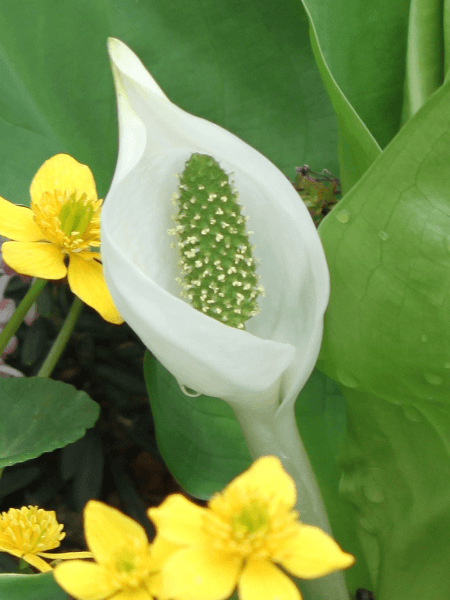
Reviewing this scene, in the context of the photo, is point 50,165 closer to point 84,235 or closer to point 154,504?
point 84,235

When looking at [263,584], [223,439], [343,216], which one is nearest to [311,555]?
[263,584]

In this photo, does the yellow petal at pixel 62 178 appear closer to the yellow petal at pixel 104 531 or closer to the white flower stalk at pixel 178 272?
the white flower stalk at pixel 178 272

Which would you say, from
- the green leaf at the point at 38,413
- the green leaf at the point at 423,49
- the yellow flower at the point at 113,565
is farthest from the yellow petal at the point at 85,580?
the green leaf at the point at 423,49

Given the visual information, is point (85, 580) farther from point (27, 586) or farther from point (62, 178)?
point (62, 178)

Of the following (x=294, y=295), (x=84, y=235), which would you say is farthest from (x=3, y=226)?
(x=294, y=295)

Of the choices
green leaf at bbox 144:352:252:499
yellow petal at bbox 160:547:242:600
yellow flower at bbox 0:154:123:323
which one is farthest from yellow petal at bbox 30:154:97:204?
yellow petal at bbox 160:547:242:600
